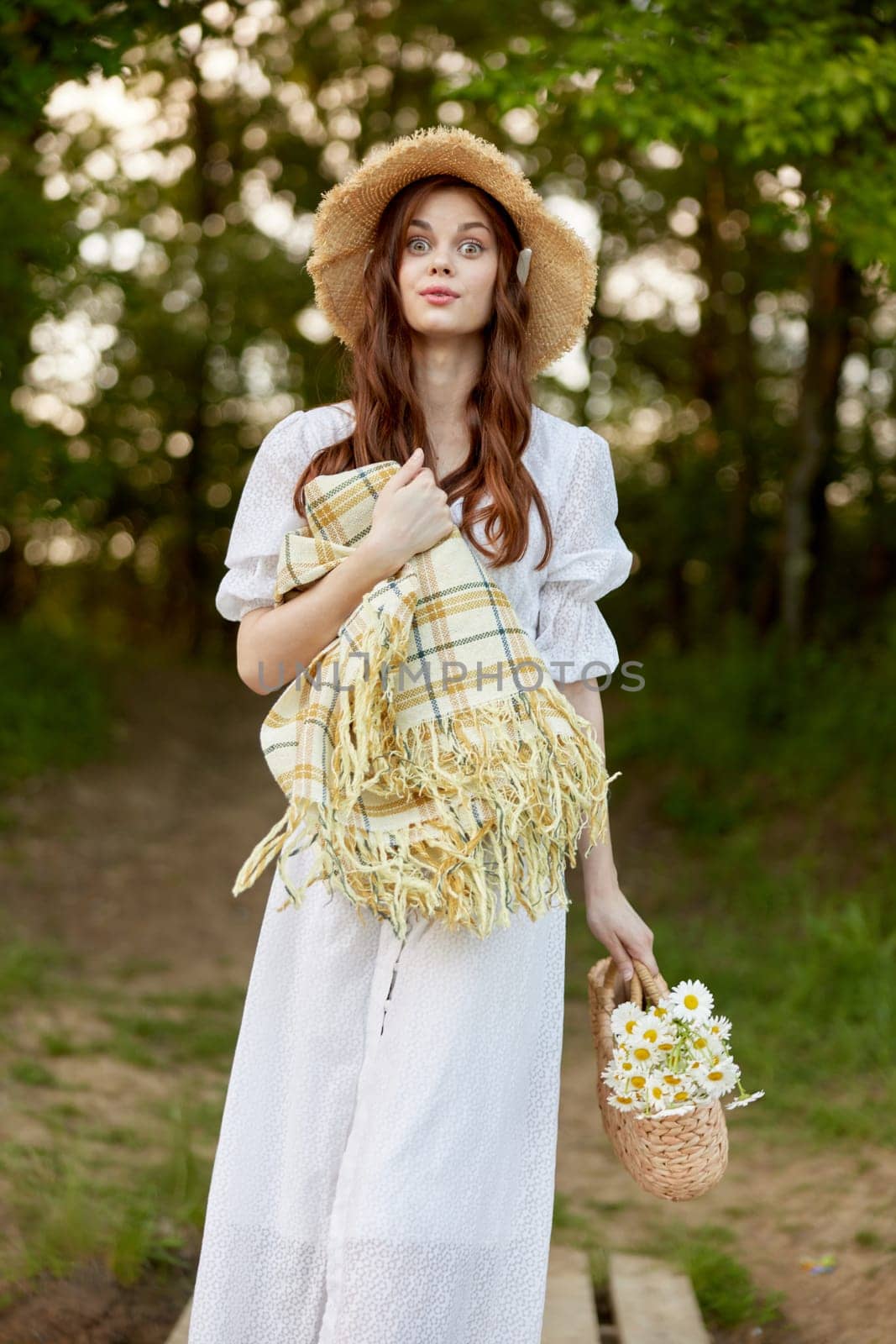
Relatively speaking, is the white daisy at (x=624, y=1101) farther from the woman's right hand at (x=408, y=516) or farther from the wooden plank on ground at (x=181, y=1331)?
the wooden plank on ground at (x=181, y=1331)

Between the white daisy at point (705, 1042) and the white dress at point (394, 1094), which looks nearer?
the white dress at point (394, 1094)

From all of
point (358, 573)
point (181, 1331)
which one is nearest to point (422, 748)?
point (358, 573)

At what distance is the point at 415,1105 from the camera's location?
75.2 inches

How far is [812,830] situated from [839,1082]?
2.48m

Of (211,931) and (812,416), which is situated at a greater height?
(812,416)

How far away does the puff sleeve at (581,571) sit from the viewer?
7.03 feet

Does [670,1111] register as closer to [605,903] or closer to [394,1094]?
[605,903]

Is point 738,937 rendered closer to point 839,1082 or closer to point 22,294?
point 839,1082

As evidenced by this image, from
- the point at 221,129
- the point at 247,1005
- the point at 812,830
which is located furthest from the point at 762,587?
the point at 247,1005

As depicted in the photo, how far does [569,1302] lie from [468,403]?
1.96m

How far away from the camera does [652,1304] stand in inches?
118

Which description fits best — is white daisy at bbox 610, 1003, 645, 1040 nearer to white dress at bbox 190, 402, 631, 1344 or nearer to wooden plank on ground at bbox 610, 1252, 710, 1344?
white dress at bbox 190, 402, 631, 1344

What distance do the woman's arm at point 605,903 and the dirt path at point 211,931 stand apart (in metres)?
1.36

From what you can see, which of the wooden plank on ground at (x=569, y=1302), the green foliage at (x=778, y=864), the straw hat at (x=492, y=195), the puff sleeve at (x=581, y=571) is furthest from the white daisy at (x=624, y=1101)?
the green foliage at (x=778, y=864)
